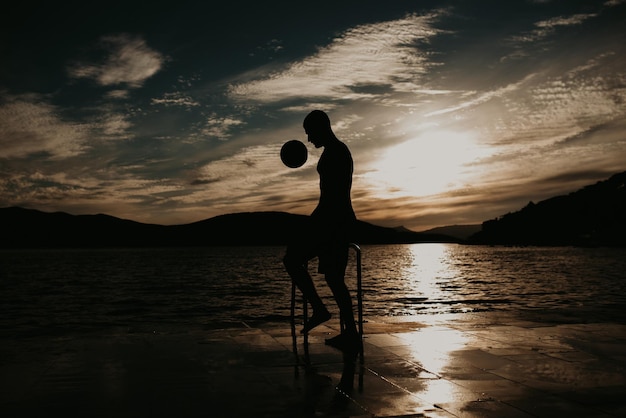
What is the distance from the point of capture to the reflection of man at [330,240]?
6031 millimetres

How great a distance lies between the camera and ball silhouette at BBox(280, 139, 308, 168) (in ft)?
21.3

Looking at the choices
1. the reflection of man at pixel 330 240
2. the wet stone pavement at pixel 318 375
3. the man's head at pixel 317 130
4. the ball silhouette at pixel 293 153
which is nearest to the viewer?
the wet stone pavement at pixel 318 375

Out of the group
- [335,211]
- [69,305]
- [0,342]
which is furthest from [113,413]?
[69,305]

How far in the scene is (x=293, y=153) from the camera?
651 centimetres

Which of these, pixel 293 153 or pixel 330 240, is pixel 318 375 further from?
pixel 293 153

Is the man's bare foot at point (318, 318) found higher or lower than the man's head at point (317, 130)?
lower

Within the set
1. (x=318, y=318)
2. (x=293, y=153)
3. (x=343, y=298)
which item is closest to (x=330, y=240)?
(x=343, y=298)

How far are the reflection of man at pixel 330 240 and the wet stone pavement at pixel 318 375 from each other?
44cm

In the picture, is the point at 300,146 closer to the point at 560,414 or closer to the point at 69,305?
the point at 560,414

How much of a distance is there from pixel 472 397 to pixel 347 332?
2120 mm

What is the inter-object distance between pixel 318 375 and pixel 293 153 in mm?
2734

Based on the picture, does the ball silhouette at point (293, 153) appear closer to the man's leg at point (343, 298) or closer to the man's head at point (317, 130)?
the man's head at point (317, 130)

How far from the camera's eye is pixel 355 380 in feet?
14.7

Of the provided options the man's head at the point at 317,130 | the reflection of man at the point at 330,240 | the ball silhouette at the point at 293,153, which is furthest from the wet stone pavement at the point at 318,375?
the man's head at the point at 317,130
